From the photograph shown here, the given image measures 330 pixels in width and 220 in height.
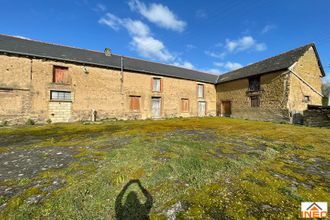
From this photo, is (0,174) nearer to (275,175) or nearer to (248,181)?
(248,181)

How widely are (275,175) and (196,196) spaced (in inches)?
77.8

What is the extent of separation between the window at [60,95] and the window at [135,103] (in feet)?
18.6

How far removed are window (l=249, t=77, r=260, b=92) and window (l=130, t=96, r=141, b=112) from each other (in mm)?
12180

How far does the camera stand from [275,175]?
3701 mm

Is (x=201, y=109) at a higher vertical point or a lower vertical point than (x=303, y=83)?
lower

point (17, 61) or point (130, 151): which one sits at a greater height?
point (17, 61)

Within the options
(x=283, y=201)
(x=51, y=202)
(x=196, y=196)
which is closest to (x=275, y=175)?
(x=283, y=201)

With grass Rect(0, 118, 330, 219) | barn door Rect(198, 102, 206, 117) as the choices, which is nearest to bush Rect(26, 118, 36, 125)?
grass Rect(0, 118, 330, 219)

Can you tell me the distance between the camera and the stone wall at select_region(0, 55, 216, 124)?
42.7ft

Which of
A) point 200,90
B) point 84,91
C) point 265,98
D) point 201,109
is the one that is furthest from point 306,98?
point 84,91

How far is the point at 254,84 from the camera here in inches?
741

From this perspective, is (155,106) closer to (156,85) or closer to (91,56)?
(156,85)

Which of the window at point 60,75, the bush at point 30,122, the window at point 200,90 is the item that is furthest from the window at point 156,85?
the bush at point 30,122

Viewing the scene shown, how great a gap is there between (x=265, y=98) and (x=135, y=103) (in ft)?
42.9
